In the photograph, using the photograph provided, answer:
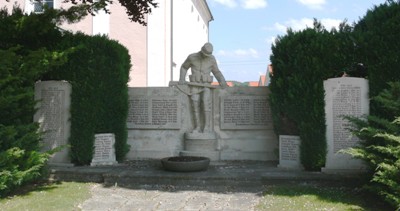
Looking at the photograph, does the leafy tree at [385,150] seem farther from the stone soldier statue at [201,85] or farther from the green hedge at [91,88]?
the green hedge at [91,88]

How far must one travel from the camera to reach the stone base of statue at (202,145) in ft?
31.3

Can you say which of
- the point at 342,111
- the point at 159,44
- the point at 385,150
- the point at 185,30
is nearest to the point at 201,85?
the point at 342,111

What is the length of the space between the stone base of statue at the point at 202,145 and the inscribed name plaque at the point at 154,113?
0.56m

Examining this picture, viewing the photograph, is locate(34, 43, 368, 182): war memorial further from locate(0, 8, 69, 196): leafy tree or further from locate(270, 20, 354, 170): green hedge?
locate(0, 8, 69, 196): leafy tree

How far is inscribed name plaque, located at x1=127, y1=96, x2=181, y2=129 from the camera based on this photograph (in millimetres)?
9914

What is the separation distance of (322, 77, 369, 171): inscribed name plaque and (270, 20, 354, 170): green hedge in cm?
15

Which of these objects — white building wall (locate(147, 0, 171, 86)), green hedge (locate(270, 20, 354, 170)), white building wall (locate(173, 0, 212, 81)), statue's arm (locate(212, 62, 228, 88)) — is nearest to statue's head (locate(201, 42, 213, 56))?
statue's arm (locate(212, 62, 228, 88))

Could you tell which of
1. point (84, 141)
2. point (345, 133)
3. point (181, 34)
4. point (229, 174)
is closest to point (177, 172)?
point (229, 174)

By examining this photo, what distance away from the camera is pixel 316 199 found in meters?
6.18

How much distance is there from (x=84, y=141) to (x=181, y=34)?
16196mm

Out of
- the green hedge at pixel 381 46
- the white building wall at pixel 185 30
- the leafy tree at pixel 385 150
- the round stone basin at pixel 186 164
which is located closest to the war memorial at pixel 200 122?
the round stone basin at pixel 186 164

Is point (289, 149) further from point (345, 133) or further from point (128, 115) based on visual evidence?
point (128, 115)

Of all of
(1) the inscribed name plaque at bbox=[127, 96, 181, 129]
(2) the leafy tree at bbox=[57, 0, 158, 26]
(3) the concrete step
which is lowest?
(3) the concrete step

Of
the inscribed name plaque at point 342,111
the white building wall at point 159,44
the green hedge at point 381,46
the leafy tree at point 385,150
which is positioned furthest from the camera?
the white building wall at point 159,44
